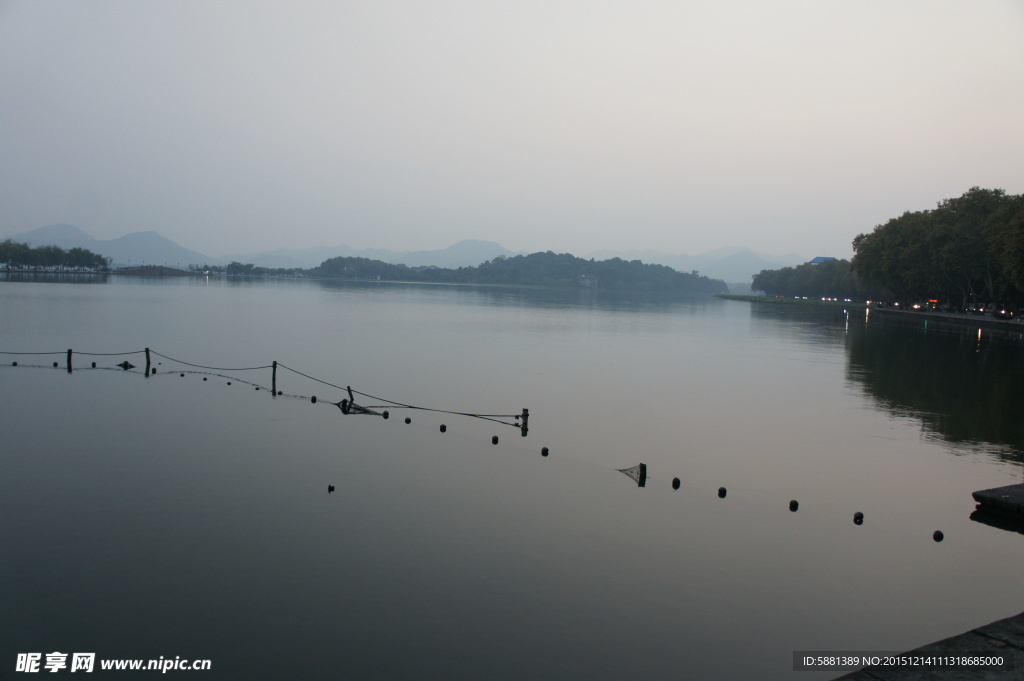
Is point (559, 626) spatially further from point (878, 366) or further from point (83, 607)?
point (878, 366)

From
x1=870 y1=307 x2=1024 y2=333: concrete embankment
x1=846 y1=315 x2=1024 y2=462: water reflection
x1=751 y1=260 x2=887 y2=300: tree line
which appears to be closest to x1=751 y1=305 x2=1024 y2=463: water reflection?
x1=846 y1=315 x2=1024 y2=462: water reflection

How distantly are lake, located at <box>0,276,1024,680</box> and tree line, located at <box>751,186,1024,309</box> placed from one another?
4112 cm

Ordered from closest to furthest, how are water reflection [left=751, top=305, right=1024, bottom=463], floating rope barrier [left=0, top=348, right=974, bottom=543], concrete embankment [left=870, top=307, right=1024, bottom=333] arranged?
floating rope barrier [left=0, top=348, right=974, bottom=543], water reflection [left=751, top=305, right=1024, bottom=463], concrete embankment [left=870, top=307, right=1024, bottom=333]

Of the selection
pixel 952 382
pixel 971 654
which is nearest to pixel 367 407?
pixel 971 654

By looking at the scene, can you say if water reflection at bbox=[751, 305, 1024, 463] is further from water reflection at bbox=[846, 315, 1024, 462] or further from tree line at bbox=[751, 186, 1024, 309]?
tree line at bbox=[751, 186, 1024, 309]

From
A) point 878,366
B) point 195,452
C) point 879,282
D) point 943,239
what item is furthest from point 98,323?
point 879,282

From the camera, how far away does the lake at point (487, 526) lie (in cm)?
879

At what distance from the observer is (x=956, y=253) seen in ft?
238

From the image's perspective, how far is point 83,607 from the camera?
30.0ft

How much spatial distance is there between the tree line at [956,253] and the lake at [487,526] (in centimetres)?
4112

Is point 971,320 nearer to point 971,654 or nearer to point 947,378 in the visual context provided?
point 947,378

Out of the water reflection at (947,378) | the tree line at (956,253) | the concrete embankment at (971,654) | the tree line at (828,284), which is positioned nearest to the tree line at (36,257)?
the water reflection at (947,378)

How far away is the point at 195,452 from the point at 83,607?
7.85 meters

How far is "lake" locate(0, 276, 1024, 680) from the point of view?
346 inches
